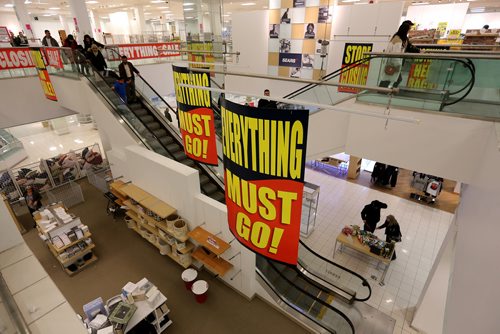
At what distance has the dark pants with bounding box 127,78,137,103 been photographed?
28.4ft

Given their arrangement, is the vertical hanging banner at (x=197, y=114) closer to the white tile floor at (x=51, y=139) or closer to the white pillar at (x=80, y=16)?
the white pillar at (x=80, y=16)

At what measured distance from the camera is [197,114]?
389 centimetres

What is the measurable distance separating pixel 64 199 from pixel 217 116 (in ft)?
20.2

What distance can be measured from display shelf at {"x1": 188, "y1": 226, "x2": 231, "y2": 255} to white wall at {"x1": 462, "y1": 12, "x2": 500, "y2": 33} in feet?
48.8

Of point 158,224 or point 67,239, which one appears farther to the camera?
point 158,224

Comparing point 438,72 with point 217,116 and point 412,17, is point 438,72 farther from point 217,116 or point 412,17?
point 412,17

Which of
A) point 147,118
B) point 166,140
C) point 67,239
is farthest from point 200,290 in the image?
point 147,118

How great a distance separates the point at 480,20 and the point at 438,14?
2223mm

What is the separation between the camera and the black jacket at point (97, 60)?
28.0 ft

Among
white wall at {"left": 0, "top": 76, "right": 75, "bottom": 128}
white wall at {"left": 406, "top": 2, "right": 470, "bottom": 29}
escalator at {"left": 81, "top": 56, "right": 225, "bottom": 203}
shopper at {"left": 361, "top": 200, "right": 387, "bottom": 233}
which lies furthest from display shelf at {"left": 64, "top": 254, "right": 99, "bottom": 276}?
white wall at {"left": 406, "top": 2, "right": 470, "bottom": 29}

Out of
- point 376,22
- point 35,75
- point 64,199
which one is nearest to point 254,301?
point 64,199

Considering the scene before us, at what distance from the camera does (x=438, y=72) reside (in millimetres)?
4645

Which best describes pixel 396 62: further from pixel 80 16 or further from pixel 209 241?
pixel 80 16

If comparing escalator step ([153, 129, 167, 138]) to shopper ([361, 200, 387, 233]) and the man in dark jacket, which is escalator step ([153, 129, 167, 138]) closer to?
the man in dark jacket
